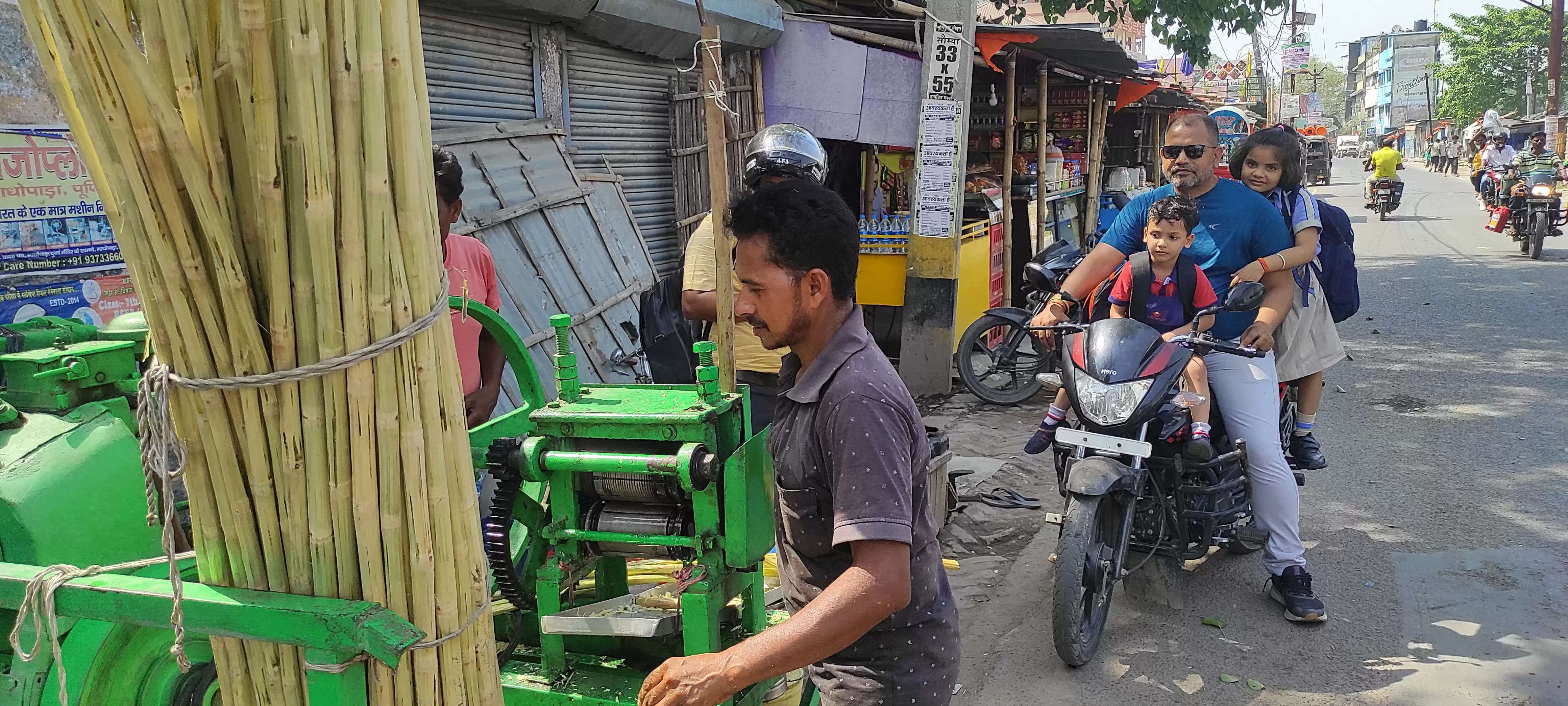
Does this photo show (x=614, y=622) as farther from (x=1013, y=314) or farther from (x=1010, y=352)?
(x=1013, y=314)

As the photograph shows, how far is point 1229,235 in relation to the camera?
4.00m

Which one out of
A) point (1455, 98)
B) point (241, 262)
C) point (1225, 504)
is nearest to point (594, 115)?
point (1225, 504)

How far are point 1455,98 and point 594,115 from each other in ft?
162

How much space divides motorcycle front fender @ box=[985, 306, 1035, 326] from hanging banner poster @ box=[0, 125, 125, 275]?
211 inches

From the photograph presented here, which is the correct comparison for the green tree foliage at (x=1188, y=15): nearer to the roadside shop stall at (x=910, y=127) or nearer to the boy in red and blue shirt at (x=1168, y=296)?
the roadside shop stall at (x=910, y=127)

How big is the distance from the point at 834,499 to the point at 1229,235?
3036 mm

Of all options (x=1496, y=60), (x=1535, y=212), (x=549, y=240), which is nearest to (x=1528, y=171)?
(x=1535, y=212)

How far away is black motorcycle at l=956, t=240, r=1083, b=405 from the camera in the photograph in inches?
278

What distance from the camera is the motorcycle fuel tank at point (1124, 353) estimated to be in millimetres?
3477

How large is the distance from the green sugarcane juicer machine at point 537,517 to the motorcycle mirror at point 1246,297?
79.8 inches

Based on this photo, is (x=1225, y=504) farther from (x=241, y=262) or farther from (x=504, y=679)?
(x=241, y=262)

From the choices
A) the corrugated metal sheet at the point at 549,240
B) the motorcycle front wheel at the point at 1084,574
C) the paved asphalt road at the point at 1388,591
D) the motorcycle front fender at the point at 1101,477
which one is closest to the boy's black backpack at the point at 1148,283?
the motorcycle front fender at the point at 1101,477

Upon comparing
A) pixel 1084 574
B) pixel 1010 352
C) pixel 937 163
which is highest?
pixel 937 163

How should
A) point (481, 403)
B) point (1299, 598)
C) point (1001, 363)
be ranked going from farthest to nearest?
point (1001, 363) → point (1299, 598) → point (481, 403)
